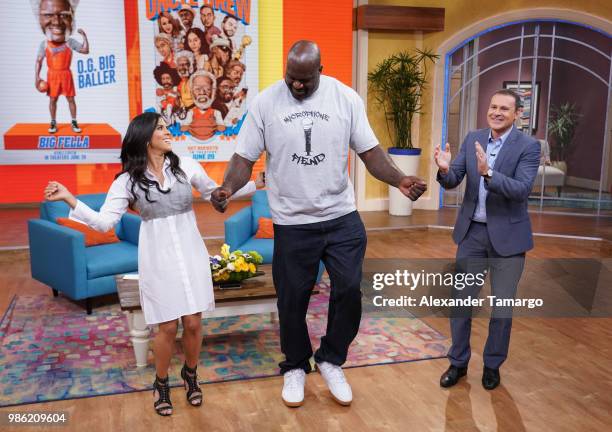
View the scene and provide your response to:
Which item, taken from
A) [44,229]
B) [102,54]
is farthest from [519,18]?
[44,229]

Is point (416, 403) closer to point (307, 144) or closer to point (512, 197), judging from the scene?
point (512, 197)

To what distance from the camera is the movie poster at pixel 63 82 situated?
25.1 ft

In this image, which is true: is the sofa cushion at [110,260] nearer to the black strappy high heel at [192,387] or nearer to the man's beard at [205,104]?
the black strappy high heel at [192,387]

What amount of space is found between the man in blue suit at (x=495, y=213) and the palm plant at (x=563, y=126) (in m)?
5.71

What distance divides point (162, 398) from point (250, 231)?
2.45 metres

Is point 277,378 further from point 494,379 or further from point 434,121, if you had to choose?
point 434,121

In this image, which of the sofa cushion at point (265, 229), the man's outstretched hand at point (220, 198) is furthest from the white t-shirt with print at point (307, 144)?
the sofa cushion at point (265, 229)

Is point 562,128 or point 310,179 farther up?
point 562,128

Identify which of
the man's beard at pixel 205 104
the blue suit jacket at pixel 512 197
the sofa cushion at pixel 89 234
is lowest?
the sofa cushion at pixel 89 234

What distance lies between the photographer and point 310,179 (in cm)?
291

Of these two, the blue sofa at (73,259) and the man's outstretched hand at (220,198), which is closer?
the man's outstretched hand at (220,198)

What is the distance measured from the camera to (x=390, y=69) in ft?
27.7

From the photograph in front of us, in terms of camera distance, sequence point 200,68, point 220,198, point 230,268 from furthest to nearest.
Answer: point 200,68 → point 230,268 → point 220,198

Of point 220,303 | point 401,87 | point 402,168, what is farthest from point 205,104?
point 220,303
